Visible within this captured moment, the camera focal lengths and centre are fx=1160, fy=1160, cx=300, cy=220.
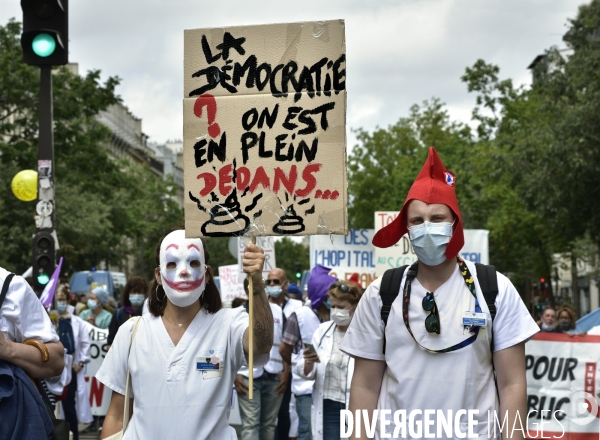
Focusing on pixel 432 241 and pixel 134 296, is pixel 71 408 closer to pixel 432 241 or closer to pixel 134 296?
pixel 134 296

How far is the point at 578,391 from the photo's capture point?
1236cm

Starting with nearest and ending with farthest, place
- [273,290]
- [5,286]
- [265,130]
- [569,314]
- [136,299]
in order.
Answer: [5,286] → [265,130] → [136,299] → [273,290] → [569,314]

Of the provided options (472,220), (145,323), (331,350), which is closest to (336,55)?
(145,323)

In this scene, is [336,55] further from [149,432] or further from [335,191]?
[149,432]

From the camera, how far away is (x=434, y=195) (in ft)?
16.5

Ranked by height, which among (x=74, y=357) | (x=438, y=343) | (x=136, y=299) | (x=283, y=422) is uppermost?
(x=438, y=343)

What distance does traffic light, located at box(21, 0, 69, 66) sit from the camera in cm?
950

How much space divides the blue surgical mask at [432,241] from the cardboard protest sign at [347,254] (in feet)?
42.4

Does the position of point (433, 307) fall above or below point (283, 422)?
above

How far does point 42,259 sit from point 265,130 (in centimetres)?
582

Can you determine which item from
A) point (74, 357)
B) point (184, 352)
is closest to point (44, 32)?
point (74, 357)

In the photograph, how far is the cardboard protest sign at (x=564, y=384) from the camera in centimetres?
1210

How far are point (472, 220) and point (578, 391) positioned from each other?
1509 inches

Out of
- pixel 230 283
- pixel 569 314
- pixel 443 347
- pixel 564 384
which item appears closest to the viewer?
pixel 443 347
